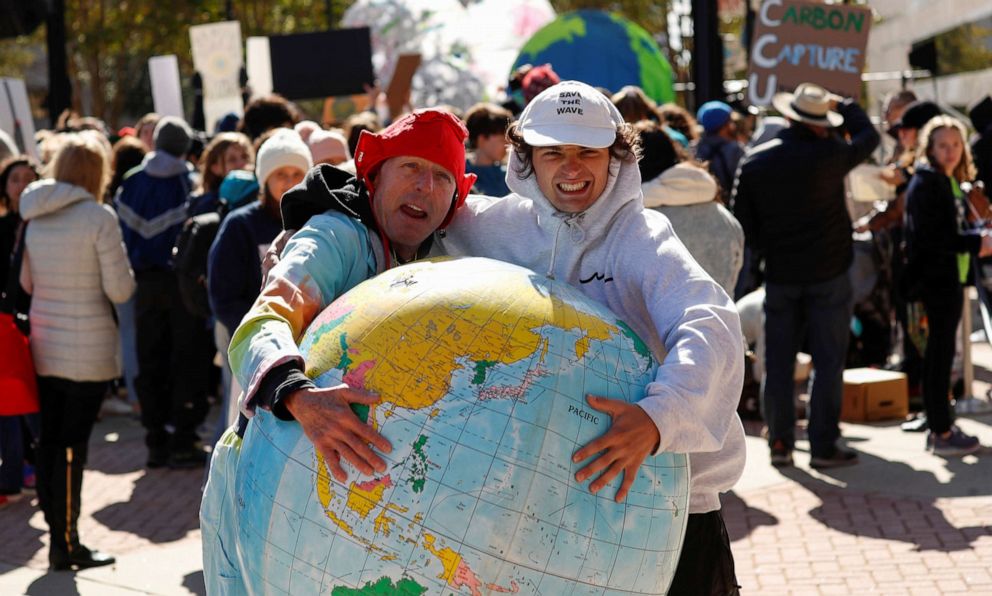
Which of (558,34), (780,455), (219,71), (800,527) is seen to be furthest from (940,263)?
(219,71)

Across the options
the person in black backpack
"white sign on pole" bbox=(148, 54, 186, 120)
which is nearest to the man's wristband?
the person in black backpack

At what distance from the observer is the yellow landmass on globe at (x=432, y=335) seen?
2.75 meters

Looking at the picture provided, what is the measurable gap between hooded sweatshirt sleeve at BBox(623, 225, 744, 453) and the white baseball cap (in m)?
0.30

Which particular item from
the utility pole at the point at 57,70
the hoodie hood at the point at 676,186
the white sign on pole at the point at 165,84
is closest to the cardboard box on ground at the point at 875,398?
the hoodie hood at the point at 676,186

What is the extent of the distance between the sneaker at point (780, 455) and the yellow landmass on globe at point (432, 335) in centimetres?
504

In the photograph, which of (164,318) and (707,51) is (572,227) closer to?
(164,318)

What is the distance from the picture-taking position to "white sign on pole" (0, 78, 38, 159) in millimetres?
10891

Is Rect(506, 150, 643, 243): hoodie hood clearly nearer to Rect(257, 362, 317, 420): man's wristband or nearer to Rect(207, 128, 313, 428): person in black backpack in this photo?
Rect(257, 362, 317, 420): man's wristband

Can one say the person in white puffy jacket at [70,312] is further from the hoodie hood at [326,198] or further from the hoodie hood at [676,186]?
the hoodie hood at [326,198]

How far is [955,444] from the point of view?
7.81 m

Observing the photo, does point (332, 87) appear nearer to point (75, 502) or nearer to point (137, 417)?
point (137, 417)

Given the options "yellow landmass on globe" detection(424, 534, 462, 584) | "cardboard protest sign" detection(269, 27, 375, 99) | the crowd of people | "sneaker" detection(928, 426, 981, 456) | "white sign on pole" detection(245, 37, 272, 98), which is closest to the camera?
"yellow landmass on globe" detection(424, 534, 462, 584)

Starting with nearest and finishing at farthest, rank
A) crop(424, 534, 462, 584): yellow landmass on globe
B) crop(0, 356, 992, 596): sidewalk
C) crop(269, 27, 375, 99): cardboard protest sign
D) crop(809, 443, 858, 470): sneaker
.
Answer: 1. crop(424, 534, 462, 584): yellow landmass on globe
2. crop(0, 356, 992, 596): sidewalk
3. crop(809, 443, 858, 470): sneaker
4. crop(269, 27, 375, 99): cardboard protest sign

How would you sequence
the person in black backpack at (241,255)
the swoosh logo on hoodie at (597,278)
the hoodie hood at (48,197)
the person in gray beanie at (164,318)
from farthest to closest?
the person in gray beanie at (164,318) < the hoodie hood at (48,197) < the person in black backpack at (241,255) < the swoosh logo on hoodie at (597,278)
